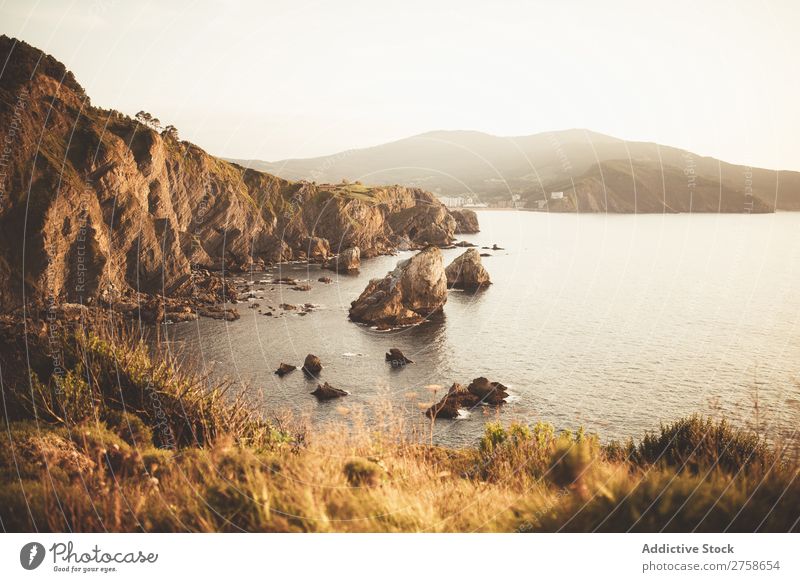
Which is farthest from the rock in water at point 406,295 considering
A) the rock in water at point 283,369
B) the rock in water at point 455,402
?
the rock in water at point 455,402

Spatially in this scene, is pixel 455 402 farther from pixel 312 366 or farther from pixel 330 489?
pixel 330 489

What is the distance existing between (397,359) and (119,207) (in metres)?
53.0

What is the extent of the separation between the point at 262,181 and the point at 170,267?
58.1 metres

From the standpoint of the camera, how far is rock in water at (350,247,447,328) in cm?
6475

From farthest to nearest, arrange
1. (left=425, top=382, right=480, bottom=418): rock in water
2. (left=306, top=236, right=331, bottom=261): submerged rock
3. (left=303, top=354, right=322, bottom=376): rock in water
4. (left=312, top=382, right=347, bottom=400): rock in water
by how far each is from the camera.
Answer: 1. (left=306, top=236, right=331, bottom=261): submerged rock
2. (left=303, top=354, right=322, bottom=376): rock in water
3. (left=312, top=382, right=347, bottom=400): rock in water
4. (left=425, top=382, right=480, bottom=418): rock in water

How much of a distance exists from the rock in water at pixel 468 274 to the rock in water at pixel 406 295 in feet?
49.1

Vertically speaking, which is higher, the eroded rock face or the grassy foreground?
the eroded rock face

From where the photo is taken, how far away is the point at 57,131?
204ft

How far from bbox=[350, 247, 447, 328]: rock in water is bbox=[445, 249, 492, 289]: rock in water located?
14964 millimetres

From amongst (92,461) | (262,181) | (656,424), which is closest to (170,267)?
(262,181)

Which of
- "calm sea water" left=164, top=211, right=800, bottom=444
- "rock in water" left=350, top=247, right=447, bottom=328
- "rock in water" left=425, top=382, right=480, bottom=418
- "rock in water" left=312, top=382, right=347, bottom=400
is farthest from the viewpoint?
"rock in water" left=350, top=247, right=447, bottom=328
